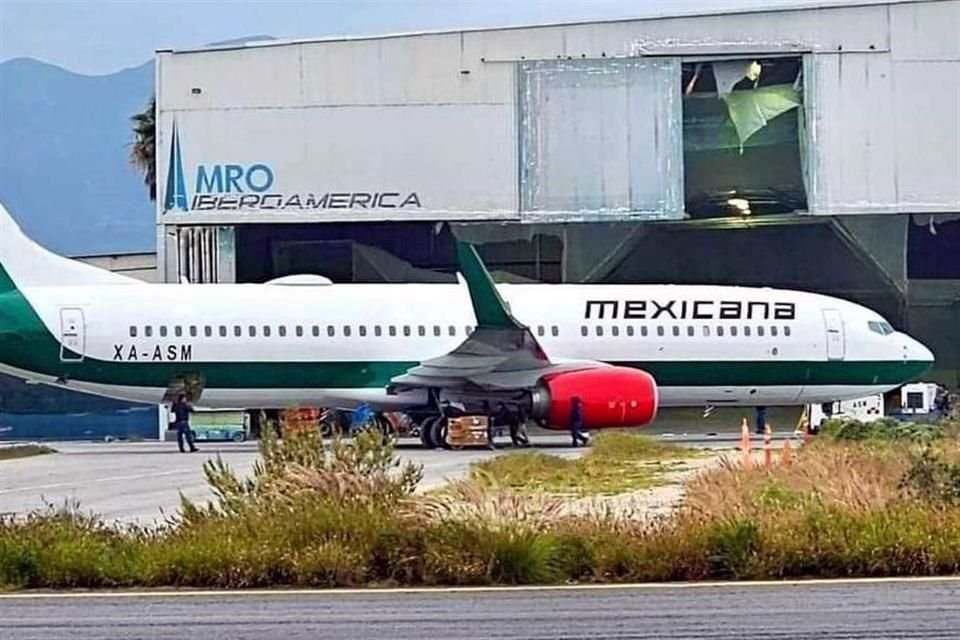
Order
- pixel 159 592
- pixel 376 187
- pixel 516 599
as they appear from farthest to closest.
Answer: pixel 376 187 → pixel 159 592 → pixel 516 599

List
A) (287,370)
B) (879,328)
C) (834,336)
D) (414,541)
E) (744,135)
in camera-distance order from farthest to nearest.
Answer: (744,135)
(879,328)
(834,336)
(287,370)
(414,541)

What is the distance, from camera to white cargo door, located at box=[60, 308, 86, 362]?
30.3 meters

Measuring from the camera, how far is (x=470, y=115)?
41656mm

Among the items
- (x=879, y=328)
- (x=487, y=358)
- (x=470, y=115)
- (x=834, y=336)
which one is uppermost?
(x=470, y=115)

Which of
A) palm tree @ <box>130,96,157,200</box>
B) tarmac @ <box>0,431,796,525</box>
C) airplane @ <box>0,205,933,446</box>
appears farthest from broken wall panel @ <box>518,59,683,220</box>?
palm tree @ <box>130,96,157,200</box>

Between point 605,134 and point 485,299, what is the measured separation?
12998mm

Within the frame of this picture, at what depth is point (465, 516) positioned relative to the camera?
42.3 feet

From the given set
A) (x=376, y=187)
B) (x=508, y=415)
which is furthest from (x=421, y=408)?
(x=376, y=187)

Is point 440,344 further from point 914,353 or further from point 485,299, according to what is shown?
point 914,353

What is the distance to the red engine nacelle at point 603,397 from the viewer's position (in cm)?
3003

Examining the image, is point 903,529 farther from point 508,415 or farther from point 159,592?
point 508,415

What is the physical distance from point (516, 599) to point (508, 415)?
837 inches

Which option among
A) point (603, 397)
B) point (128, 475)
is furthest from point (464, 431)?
point (128, 475)

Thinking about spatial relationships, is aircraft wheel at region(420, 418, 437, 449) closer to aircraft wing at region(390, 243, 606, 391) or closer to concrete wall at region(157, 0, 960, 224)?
aircraft wing at region(390, 243, 606, 391)
